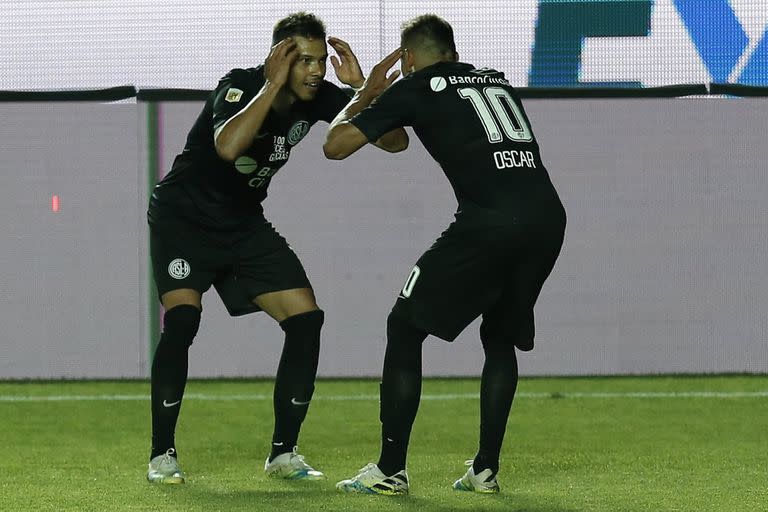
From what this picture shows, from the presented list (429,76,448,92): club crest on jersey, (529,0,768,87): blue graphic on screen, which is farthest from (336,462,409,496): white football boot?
(529,0,768,87): blue graphic on screen

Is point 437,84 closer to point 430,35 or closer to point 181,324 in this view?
point 430,35

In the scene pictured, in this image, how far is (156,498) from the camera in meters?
5.12

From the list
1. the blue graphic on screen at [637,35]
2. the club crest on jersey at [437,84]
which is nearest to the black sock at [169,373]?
the club crest on jersey at [437,84]

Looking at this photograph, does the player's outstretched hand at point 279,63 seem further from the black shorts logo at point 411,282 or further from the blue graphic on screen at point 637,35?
the blue graphic on screen at point 637,35

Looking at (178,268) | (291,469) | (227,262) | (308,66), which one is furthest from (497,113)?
(291,469)

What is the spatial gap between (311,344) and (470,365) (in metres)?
3.99

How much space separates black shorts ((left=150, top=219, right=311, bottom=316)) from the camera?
18.7ft

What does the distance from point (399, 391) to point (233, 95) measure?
4.46ft

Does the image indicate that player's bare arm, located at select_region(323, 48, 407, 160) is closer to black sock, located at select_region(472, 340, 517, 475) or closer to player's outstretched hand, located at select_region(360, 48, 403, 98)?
player's outstretched hand, located at select_region(360, 48, 403, 98)

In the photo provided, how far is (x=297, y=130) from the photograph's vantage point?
18.8ft

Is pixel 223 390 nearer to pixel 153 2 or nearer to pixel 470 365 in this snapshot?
pixel 470 365

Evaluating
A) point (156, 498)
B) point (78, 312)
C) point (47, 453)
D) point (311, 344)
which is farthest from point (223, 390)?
point (156, 498)

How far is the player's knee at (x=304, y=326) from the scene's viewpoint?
5.78m

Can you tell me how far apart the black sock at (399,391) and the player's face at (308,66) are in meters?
1.02
